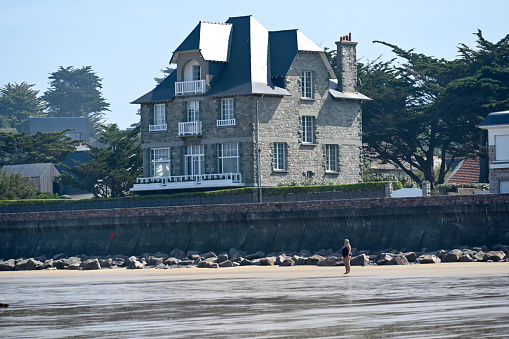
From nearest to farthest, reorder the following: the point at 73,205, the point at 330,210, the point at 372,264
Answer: the point at 372,264, the point at 330,210, the point at 73,205

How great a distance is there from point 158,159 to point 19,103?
334 feet

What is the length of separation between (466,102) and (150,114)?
70.9 ft

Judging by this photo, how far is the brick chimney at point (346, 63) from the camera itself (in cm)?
6206

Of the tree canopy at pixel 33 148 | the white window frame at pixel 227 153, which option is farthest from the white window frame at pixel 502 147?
the tree canopy at pixel 33 148

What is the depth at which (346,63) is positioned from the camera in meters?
62.5

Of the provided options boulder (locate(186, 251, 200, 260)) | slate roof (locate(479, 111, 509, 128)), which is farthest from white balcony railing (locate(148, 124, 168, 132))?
slate roof (locate(479, 111, 509, 128))

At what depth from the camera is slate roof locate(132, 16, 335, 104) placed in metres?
58.6

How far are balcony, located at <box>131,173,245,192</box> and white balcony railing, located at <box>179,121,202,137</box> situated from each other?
2984mm

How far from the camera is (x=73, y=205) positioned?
57594mm

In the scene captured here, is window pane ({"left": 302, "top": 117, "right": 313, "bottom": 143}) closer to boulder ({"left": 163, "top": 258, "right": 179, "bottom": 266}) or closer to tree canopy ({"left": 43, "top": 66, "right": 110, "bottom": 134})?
boulder ({"left": 163, "top": 258, "right": 179, "bottom": 266})

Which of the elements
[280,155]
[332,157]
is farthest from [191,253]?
[332,157]

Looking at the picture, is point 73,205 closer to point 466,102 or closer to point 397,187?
point 397,187

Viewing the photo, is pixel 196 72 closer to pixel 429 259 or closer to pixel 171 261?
pixel 171 261

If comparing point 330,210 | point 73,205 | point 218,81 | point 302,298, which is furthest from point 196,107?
point 302,298
